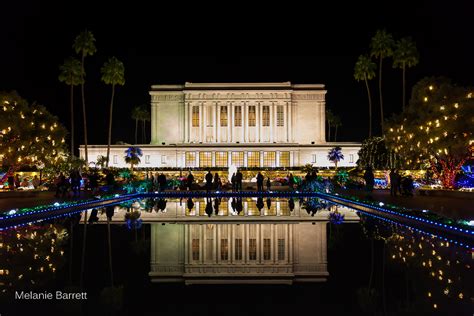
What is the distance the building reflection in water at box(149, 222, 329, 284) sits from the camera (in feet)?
29.8

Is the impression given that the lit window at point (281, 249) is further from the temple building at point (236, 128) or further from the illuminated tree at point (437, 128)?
the temple building at point (236, 128)

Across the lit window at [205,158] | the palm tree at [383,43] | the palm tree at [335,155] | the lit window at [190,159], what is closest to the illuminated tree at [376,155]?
the palm tree at [383,43]

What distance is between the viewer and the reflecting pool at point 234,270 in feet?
23.8

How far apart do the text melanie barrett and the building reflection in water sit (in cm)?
143

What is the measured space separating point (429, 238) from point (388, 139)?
25.8 m

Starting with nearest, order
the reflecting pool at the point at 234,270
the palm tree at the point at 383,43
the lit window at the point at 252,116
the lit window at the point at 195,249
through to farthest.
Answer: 1. the reflecting pool at the point at 234,270
2. the lit window at the point at 195,249
3. the palm tree at the point at 383,43
4. the lit window at the point at 252,116

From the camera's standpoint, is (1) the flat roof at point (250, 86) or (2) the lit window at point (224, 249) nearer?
(2) the lit window at point (224, 249)

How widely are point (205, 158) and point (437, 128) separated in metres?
41.6

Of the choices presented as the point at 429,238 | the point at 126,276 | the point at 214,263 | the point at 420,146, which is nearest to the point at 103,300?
the point at 126,276

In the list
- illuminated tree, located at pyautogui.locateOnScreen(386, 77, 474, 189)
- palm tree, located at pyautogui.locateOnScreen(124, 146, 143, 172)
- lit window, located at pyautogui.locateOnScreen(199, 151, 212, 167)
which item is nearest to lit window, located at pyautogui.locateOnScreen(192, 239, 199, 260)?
illuminated tree, located at pyautogui.locateOnScreen(386, 77, 474, 189)

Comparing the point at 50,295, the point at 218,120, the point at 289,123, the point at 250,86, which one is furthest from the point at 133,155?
the point at 50,295

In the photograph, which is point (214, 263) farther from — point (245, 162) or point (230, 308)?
point (245, 162)

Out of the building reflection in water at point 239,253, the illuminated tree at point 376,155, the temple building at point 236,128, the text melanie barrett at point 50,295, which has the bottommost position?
the text melanie barrett at point 50,295

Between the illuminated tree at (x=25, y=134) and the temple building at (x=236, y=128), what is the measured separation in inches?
1279
